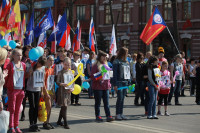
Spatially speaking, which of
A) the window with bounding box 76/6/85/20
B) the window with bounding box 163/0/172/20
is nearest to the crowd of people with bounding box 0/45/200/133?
Result: the window with bounding box 163/0/172/20

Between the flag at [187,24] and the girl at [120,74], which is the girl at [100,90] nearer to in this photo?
the girl at [120,74]

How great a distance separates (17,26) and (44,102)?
11087 millimetres

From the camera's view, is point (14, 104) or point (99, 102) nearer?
point (14, 104)

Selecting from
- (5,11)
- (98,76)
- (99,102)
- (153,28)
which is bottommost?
(99,102)

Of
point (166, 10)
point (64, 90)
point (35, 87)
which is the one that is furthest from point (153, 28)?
point (166, 10)

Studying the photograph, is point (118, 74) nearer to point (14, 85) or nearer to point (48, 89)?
point (48, 89)

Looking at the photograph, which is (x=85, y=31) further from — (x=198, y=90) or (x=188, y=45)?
(x=198, y=90)

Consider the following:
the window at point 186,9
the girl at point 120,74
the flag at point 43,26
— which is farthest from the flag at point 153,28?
the window at point 186,9

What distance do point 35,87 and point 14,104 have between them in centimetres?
60

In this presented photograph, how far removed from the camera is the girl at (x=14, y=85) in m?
8.09

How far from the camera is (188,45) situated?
3616 centimetres

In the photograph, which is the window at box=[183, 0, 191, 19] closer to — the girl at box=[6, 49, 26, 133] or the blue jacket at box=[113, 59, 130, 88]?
the blue jacket at box=[113, 59, 130, 88]

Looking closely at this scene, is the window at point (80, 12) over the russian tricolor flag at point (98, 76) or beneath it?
over

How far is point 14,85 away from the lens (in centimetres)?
809
